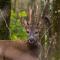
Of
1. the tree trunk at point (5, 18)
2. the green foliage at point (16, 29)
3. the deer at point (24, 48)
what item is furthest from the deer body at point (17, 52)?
the tree trunk at point (5, 18)

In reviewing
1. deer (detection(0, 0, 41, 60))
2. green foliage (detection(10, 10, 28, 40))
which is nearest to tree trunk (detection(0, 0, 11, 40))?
green foliage (detection(10, 10, 28, 40))

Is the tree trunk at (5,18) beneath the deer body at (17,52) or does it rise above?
above

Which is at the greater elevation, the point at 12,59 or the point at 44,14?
the point at 44,14

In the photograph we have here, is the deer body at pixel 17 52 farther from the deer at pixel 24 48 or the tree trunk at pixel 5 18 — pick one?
the tree trunk at pixel 5 18

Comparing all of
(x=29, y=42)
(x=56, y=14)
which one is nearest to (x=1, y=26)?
(x=29, y=42)

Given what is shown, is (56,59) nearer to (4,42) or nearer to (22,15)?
(4,42)

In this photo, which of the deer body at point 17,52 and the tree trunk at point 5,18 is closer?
the deer body at point 17,52

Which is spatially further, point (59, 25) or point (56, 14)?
point (56, 14)

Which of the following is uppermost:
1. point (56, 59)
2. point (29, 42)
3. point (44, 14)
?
point (44, 14)

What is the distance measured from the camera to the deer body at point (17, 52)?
2684 mm

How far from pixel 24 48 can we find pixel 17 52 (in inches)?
3.9

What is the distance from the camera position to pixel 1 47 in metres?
2.85

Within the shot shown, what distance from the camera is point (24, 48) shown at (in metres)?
2.75

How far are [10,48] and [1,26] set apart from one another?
77 centimetres
